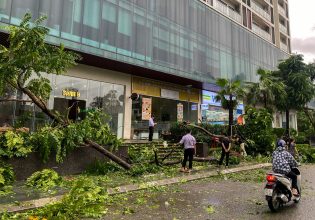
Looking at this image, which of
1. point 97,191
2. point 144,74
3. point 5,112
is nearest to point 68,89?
point 5,112

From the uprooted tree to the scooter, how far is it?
271 inches

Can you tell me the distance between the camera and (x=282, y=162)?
799cm

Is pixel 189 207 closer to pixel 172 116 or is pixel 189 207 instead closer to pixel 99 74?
pixel 99 74

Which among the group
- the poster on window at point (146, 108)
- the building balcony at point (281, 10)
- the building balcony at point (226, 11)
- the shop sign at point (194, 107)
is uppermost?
the building balcony at point (281, 10)

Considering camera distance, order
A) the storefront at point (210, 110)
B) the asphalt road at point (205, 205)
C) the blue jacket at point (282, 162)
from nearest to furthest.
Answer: the asphalt road at point (205, 205)
the blue jacket at point (282, 162)
the storefront at point (210, 110)

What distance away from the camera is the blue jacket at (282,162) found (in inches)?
312

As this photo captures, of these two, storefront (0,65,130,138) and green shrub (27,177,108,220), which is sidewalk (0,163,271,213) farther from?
storefront (0,65,130,138)

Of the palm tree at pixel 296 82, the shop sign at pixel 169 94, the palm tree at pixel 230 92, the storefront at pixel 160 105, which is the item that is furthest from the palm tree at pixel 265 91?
the shop sign at pixel 169 94

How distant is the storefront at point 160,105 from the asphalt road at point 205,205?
640 inches

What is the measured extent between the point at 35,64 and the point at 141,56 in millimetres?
14853

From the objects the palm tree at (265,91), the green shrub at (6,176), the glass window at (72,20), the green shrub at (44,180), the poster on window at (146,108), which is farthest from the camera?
the palm tree at (265,91)

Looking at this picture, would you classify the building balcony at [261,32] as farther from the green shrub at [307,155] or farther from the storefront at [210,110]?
Answer: the green shrub at [307,155]

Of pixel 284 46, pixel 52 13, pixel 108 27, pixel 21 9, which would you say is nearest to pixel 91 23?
pixel 108 27

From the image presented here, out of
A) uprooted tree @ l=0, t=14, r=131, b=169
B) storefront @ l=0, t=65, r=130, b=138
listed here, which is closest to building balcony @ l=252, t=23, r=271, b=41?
storefront @ l=0, t=65, r=130, b=138
